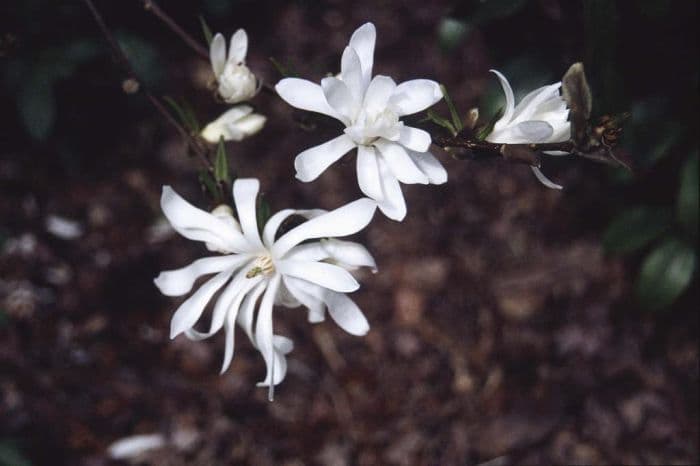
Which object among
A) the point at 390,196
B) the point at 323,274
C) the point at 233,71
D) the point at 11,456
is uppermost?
the point at 233,71

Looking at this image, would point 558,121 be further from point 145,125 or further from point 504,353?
point 145,125

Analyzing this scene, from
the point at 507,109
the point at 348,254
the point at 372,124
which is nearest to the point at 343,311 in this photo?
the point at 348,254

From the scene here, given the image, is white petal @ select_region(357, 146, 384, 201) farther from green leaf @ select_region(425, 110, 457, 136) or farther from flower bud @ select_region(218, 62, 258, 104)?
flower bud @ select_region(218, 62, 258, 104)

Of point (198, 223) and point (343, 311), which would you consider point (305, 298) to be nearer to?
point (343, 311)

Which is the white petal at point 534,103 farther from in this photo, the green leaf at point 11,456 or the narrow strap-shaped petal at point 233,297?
the green leaf at point 11,456

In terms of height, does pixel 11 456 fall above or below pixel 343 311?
below

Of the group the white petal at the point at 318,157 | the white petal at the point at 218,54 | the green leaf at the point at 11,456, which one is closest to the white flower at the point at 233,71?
the white petal at the point at 218,54
